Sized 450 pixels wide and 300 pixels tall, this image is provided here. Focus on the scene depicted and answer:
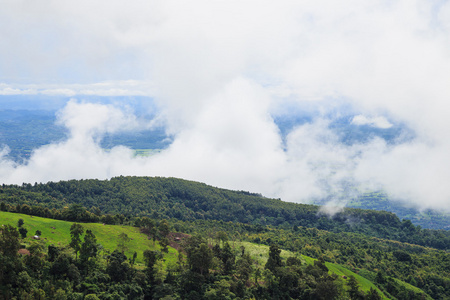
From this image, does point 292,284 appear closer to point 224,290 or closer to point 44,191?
point 224,290

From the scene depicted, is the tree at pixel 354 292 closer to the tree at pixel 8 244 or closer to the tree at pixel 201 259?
the tree at pixel 201 259

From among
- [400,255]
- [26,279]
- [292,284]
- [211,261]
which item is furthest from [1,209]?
[400,255]

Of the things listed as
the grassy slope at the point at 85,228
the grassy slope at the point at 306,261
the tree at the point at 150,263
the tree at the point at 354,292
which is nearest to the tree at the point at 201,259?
the tree at the point at 150,263

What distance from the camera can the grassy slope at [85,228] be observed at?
85250mm

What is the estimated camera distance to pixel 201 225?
157250mm

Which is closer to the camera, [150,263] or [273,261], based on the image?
[150,263]

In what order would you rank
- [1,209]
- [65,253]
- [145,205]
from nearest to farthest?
1. [65,253]
2. [1,209]
3. [145,205]

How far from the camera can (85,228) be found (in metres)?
98.2

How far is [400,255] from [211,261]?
4182 inches

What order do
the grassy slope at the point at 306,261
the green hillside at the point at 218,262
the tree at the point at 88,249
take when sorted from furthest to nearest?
the grassy slope at the point at 306,261
the green hillside at the point at 218,262
the tree at the point at 88,249

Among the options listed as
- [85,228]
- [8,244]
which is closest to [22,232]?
[85,228]

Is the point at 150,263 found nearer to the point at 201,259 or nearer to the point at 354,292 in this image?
the point at 201,259

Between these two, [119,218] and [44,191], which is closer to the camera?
[119,218]

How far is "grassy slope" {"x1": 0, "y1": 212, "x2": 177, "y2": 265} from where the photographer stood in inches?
3356
